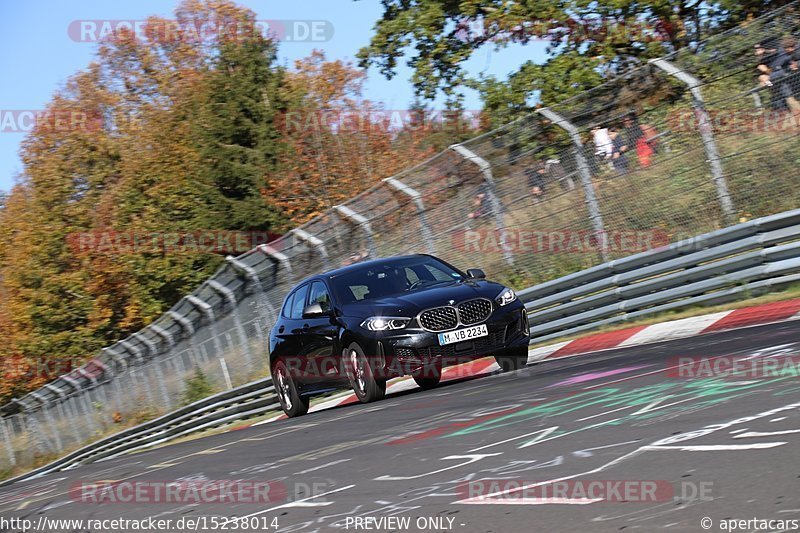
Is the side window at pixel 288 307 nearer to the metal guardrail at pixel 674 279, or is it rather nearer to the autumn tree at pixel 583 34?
the metal guardrail at pixel 674 279

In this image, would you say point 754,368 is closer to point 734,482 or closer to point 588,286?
point 734,482

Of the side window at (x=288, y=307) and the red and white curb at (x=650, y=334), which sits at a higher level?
the side window at (x=288, y=307)

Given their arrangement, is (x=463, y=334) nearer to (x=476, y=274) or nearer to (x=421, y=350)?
(x=421, y=350)

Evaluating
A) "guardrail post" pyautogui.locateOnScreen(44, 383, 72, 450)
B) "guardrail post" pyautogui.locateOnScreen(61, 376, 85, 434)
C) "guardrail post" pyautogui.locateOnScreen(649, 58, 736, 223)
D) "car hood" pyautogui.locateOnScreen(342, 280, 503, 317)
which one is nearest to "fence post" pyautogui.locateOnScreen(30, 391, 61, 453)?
"guardrail post" pyautogui.locateOnScreen(44, 383, 72, 450)

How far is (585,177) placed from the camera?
15453 millimetres

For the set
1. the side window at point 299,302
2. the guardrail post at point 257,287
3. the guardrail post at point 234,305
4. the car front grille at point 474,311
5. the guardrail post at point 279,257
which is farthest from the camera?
the guardrail post at point 234,305

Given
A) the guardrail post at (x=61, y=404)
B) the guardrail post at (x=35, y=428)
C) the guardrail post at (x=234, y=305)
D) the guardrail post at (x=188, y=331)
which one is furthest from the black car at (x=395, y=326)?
the guardrail post at (x=35, y=428)

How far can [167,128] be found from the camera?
57625 millimetres

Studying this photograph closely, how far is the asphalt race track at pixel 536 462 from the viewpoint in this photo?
193 inches

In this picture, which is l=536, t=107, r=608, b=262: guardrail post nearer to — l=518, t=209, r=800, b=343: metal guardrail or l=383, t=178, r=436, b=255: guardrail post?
l=518, t=209, r=800, b=343: metal guardrail

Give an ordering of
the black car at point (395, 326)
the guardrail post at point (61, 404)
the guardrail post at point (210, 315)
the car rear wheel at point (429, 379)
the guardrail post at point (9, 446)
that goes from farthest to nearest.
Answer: the guardrail post at point (9, 446) → the guardrail post at point (61, 404) → the guardrail post at point (210, 315) → the car rear wheel at point (429, 379) → the black car at point (395, 326)

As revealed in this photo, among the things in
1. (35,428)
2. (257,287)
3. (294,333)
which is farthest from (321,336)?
(35,428)

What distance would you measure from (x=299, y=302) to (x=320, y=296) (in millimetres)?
816

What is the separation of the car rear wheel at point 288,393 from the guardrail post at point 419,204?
4228 mm
